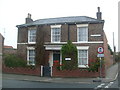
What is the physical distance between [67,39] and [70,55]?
7.65 feet

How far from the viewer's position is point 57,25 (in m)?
22.8

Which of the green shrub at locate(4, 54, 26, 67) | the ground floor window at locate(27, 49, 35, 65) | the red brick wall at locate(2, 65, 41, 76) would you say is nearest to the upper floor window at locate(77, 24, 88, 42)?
the red brick wall at locate(2, 65, 41, 76)

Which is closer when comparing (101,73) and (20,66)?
(101,73)

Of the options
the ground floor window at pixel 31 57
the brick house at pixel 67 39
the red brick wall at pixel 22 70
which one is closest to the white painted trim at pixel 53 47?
the brick house at pixel 67 39

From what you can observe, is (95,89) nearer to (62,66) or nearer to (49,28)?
(62,66)

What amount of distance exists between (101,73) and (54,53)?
7.17 metres

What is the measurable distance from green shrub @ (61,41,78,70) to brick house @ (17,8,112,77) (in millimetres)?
973

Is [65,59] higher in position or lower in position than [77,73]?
higher

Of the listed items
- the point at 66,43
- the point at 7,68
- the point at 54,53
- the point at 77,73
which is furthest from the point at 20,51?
the point at 77,73

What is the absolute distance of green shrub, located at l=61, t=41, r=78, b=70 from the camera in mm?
20219

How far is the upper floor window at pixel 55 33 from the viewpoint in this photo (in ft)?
74.9

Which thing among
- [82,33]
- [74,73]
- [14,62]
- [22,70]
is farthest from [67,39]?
[14,62]

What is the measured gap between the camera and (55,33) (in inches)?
909

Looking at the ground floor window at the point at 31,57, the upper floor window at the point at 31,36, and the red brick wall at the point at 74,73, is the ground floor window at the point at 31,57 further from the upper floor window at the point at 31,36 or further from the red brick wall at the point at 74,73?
the red brick wall at the point at 74,73
